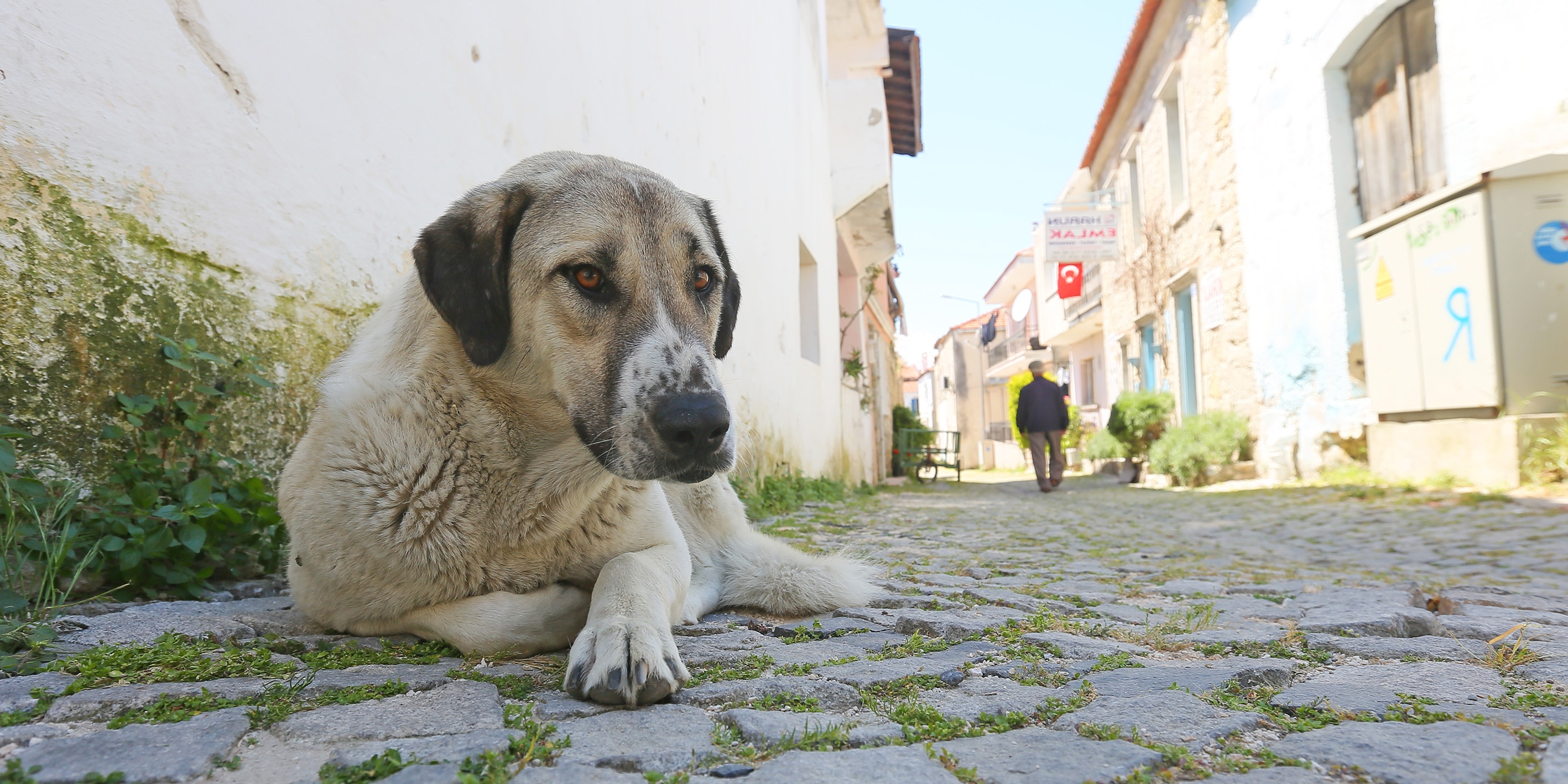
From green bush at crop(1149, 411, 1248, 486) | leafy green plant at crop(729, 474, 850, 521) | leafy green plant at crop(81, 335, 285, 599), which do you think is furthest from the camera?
green bush at crop(1149, 411, 1248, 486)

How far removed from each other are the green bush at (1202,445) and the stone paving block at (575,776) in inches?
483

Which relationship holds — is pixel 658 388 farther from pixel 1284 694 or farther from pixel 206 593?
pixel 206 593

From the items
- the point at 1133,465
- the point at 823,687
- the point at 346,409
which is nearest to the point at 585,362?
the point at 346,409

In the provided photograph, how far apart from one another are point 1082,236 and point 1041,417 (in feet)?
17.5

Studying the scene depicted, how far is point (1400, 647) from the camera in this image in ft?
7.13

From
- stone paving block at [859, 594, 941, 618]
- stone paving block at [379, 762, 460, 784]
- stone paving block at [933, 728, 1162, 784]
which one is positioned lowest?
stone paving block at [859, 594, 941, 618]

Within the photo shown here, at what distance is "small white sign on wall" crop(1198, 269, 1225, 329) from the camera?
13.0 metres

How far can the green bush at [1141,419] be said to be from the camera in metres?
14.8

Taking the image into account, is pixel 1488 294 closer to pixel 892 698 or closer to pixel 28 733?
pixel 892 698

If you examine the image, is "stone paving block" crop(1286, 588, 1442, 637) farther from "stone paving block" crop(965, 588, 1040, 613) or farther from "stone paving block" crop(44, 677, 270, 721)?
"stone paving block" crop(44, 677, 270, 721)

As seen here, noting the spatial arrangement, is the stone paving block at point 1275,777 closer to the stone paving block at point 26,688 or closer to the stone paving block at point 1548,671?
the stone paving block at point 1548,671

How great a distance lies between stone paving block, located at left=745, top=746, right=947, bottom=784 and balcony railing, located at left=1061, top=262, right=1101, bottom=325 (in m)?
23.3

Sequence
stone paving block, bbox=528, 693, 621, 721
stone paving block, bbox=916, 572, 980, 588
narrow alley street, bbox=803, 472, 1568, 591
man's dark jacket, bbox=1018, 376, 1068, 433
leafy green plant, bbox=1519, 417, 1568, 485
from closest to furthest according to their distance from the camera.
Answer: stone paving block, bbox=528, 693, 621, 721, stone paving block, bbox=916, 572, 980, 588, narrow alley street, bbox=803, 472, 1568, 591, leafy green plant, bbox=1519, 417, 1568, 485, man's dark jacket, bbox=1018, 376, 1068, 433

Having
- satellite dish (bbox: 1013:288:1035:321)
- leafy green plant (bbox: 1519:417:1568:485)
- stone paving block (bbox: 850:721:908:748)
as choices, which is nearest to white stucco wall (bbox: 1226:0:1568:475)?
leafy green plant (bbox: 1519:417:1568:485)
